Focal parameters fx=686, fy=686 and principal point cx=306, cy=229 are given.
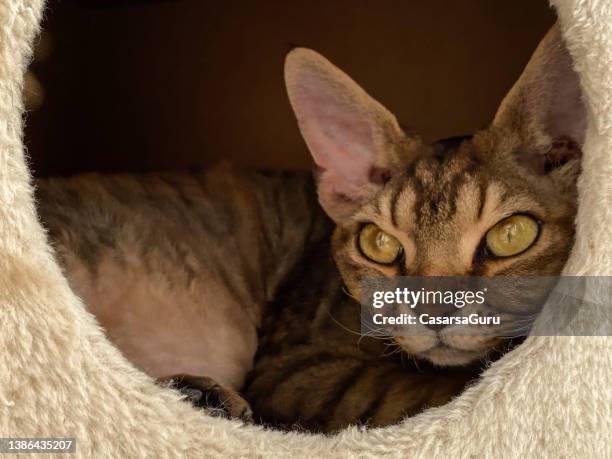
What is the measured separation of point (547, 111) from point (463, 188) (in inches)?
6.6

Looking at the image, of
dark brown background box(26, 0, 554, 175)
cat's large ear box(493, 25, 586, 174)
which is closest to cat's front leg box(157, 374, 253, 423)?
cat's large ear box(493, 25, 586, 174)

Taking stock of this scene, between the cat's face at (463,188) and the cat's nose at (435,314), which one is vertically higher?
the cat's face at (463,188)

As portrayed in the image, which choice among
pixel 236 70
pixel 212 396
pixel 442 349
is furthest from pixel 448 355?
pixel 236 70

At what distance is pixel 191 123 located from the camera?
1.98 meters

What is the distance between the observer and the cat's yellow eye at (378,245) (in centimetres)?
107

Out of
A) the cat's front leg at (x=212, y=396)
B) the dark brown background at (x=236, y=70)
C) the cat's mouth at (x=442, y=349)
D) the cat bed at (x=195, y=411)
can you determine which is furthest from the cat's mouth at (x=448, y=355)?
the dark brown background at (x=236, y=70)

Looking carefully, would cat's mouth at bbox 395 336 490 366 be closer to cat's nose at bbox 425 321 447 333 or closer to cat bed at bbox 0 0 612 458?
cat's nose at bbox 425 321 447 333

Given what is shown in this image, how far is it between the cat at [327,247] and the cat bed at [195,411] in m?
0.14

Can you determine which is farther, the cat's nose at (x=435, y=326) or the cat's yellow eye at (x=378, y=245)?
the cat's yellow eye at (x=378, y=245)

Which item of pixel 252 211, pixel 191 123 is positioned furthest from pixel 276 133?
pixel 252 211

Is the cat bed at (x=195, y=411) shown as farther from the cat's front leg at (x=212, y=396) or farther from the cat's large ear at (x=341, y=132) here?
the cat's large ear at (x=341, y=132)

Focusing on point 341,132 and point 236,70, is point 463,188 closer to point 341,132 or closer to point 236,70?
point 341,132

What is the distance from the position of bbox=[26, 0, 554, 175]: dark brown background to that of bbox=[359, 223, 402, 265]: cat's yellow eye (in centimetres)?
70

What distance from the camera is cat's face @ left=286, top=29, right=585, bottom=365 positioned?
3.11 feet
